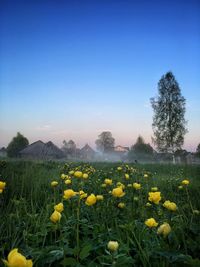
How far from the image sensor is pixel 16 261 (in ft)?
2.58

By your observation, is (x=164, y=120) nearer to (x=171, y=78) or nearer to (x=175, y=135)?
(x=175, y=135)

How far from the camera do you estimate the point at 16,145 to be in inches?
1700

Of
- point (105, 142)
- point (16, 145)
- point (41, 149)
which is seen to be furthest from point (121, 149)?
point (16, 145)

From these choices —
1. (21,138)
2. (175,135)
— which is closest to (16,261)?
(175,135)

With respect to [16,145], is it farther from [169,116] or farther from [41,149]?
[169,116]

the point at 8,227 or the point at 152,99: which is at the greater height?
the point at 152,99

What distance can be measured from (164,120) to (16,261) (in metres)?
29.4

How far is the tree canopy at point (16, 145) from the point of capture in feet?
139

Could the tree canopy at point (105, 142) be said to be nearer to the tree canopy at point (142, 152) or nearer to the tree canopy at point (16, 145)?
the tree canopy at point (142, 152)

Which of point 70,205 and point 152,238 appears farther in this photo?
point 70,205

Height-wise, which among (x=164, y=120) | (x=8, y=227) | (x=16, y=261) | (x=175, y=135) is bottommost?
(x=8, y=227)

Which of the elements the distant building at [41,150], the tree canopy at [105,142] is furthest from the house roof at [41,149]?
the tree canopy at [105,142]

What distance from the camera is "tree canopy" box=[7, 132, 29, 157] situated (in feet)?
139

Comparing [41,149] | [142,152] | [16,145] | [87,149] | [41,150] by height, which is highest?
[87,149]
